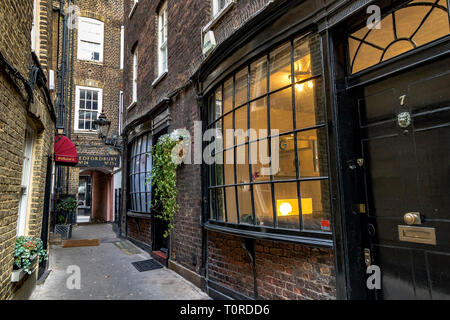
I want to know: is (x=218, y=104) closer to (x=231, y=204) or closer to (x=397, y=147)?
(x=231, y=204)

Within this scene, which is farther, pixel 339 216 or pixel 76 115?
pixel 76 115

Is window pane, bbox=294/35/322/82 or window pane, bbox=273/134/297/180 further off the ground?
window pane, bbox=294/35/322/82

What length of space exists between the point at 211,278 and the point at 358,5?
4017 mm

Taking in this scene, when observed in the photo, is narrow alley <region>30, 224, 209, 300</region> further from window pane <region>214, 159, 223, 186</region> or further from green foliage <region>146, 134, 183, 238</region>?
window pane <region>214, 159, 223, 186</region>

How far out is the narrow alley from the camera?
180 inches

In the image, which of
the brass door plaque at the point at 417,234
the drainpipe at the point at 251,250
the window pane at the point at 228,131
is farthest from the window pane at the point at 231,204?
the brass door plaque at the point at 417,234

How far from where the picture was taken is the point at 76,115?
1459 cm

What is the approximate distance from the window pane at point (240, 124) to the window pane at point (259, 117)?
6.1 inches

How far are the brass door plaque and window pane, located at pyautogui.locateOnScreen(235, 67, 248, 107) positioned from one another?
7.87 ft

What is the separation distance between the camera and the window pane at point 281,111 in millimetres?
3195

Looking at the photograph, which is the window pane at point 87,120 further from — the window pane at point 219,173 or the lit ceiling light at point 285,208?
the lit ceiling light at point 285,208

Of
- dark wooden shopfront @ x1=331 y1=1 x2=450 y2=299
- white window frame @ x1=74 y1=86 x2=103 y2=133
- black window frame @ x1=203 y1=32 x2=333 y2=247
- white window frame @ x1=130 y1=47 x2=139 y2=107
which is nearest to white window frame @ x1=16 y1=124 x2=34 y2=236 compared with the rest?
black window frame @ x1=203 y1=32 x2=333 y2=247
